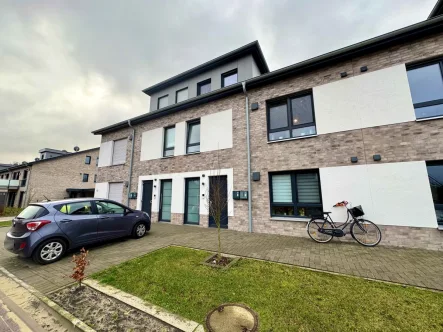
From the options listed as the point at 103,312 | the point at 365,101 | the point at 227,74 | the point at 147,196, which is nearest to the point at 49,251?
the point at 103,312

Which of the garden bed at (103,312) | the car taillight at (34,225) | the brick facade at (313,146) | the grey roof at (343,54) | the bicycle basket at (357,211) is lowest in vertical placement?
the garden bed at (103,312)

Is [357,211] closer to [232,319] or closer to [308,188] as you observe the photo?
[308,188]

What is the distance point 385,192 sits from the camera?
560 cm

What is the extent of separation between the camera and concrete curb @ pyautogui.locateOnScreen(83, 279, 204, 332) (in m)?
2.12

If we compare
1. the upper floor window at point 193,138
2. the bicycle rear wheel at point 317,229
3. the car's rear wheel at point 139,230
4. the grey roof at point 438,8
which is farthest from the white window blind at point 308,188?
the grey roof at point 438,8

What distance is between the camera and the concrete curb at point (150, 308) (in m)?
2.12

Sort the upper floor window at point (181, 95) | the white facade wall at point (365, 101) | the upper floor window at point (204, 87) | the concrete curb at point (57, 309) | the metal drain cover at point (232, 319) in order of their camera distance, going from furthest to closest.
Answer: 1. the upper floor window at point (181, 95)
2. the upper floor window at point (204, 87)
3. the white facade wall at point (365, 101)
4. the concrete curb at point (57, 309)
5. the metal drain cover at point (232, 319)

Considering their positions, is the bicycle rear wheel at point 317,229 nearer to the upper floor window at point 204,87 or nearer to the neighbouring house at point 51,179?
the upper floor window at point 204,87

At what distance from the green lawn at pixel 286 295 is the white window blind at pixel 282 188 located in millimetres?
3706

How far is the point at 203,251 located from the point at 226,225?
131 inches

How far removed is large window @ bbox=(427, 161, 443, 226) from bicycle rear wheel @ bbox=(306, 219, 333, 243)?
9.36ft

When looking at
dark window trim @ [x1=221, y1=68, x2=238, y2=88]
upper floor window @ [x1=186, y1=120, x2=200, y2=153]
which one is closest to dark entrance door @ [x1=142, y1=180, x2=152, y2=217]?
upper floor window @ [x1=186, y1=120, x2=200, y2=153]

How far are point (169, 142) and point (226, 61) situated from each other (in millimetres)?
6710

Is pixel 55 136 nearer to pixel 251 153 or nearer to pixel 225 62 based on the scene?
pixel 225 62
